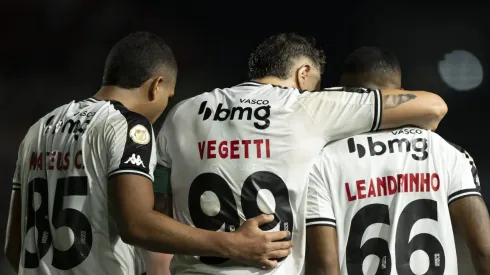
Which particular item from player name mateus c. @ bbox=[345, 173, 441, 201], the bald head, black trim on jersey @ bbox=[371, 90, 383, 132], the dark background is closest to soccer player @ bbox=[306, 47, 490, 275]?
player name mateus c. @ bbox=[345, 173, 441, 201]

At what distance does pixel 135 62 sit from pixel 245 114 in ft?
1.64

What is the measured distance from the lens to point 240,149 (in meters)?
2.65

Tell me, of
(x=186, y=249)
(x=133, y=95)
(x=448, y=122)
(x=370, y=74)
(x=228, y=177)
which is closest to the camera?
(x=186, y=249)

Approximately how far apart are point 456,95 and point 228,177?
6431 millimetres

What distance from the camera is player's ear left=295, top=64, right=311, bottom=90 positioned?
9.57 ft

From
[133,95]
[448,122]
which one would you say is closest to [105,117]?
[133,95]

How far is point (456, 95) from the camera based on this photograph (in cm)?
855

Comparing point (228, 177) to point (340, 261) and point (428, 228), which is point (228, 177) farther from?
point (428, 228)

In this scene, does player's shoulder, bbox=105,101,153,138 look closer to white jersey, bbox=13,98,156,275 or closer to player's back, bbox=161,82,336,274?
white jersey, bbox=13,98,156,275

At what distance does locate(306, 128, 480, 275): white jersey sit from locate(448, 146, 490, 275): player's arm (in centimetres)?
5

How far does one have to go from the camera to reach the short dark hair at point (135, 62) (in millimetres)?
2861

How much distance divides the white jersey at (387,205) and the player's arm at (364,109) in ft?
0.31

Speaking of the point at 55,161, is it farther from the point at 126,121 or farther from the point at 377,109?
the point at 377,109

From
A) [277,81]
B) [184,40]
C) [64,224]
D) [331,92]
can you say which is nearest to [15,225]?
[64,224]
